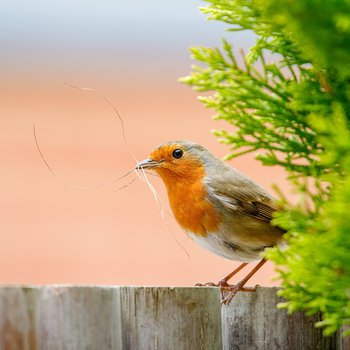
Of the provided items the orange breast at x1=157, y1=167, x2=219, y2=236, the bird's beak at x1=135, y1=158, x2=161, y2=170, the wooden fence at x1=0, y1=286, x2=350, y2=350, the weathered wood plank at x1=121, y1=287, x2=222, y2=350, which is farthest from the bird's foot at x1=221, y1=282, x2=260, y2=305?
the bird's beak at x1=135, y1=158, x2=161, y2=170

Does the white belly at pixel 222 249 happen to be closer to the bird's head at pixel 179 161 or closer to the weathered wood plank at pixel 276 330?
the bird's head at pixel 179 161

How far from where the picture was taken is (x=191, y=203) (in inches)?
165

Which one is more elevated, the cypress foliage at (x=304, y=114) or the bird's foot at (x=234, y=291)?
the cypress foliage at (x=304, y=114)

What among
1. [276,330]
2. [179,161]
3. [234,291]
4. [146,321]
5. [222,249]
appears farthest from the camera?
[179,161]

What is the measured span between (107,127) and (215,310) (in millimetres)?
10167

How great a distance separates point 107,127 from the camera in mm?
13055

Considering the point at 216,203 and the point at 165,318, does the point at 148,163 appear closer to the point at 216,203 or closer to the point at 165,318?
the point at 216,203

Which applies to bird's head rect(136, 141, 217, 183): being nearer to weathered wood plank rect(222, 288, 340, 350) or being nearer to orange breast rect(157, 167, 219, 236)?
orange breast rect(157, 167, 219, 236)

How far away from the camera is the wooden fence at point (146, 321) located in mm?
2547

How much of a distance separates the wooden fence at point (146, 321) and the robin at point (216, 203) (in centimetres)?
63

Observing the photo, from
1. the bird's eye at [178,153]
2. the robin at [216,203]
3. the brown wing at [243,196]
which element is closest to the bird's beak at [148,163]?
the robin at [216,203]

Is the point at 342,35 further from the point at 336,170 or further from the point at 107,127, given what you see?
the point at 107,127

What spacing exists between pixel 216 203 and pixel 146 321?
1.41 meters

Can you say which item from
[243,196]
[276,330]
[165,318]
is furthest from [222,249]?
[165,318]
